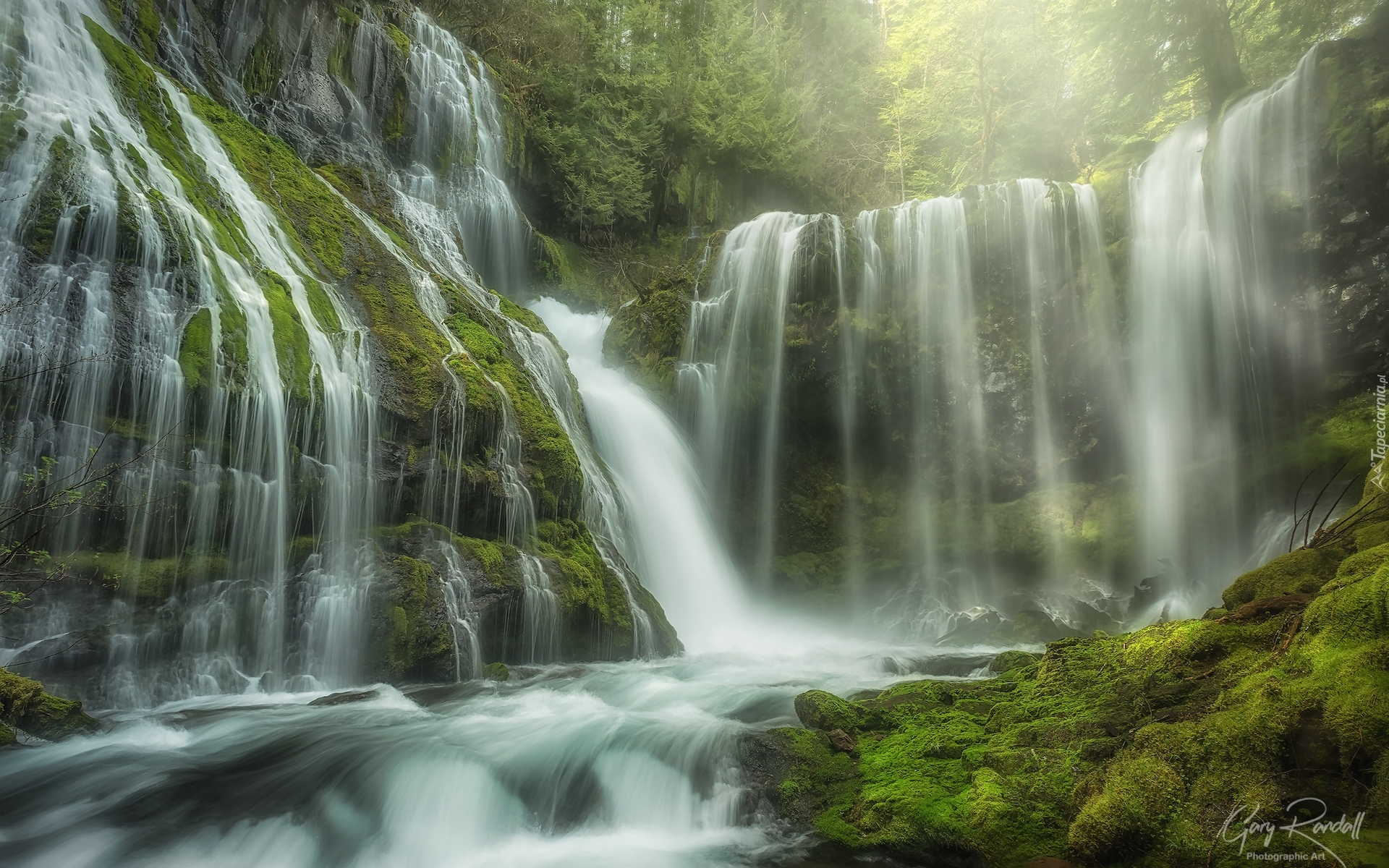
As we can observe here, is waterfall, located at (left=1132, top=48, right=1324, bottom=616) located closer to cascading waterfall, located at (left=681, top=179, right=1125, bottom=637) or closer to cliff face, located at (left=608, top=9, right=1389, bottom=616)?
cliff face, located at (left=608, top=9, right=1389, bottom=616)

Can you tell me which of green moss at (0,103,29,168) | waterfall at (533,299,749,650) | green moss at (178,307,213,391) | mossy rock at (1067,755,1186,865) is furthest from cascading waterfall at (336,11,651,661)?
mossy rock at (1067,755,1186,865)

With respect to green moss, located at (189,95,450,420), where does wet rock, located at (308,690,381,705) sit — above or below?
below

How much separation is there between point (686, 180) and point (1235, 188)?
554 inches

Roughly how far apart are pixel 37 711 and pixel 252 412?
3.10 metres

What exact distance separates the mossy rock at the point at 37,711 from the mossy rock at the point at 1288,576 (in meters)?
8.25

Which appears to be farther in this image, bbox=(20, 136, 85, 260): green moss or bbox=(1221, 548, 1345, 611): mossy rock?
bbox=(20, 136, 85, 260): green moss

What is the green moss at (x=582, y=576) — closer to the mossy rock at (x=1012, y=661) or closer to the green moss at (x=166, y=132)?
the mossy rock at (x=1012, y=661)

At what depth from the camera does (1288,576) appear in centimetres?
454

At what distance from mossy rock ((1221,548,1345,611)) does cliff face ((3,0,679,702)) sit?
6.55 meters

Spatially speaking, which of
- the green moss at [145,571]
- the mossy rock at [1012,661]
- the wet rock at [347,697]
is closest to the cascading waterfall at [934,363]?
the mossy rock at [1012,661]

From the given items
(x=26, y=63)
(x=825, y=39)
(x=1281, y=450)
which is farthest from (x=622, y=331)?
(x=825, y=39)

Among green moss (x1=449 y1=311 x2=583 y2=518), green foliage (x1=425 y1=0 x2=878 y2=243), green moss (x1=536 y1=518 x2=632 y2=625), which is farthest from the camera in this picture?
green foliage (x1=425 y1=0 x2=878 y2=243)

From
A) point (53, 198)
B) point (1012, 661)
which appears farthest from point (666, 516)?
point (53, 198)

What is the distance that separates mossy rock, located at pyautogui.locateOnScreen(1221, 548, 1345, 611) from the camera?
4277 millimetres
